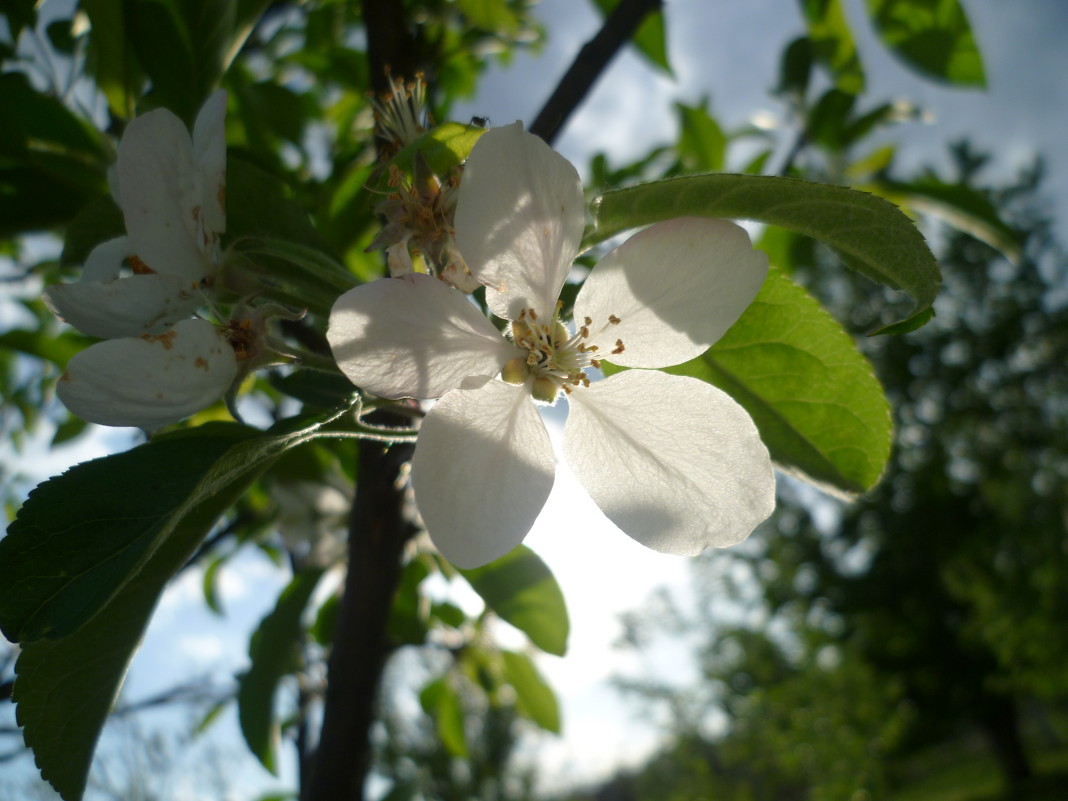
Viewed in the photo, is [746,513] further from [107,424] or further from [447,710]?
[447,710]

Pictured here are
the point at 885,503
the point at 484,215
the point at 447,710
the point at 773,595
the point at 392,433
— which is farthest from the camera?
the point at 885,503

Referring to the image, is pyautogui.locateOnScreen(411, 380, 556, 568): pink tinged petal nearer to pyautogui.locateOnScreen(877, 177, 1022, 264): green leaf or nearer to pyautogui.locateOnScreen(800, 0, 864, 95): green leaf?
pyautogui.locateOnScreen(877, 177, 1022, 264): green leaf

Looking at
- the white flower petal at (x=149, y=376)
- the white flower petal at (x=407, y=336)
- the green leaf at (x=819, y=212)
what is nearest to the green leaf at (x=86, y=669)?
the white flower petal at (x=149, y=376)

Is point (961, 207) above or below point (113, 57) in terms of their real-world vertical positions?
above

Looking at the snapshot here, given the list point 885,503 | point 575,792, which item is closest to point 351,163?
point 575,792

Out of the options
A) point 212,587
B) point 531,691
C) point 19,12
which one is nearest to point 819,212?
point 19,12

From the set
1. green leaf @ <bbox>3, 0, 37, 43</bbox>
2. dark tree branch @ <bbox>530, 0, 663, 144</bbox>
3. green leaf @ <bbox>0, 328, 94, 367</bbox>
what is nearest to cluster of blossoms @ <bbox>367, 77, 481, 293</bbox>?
dark tree branch @ <bbox>530, 0, 663, 144</bbox>

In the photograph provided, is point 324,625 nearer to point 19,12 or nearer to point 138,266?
point 138,266
